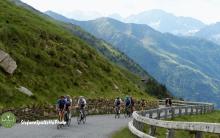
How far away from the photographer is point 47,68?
5222cm

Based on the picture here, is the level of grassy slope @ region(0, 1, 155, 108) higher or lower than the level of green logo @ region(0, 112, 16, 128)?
higher

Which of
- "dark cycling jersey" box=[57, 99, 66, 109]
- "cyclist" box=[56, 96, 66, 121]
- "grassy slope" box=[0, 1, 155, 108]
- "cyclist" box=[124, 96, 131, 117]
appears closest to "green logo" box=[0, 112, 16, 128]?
"grassy slope" box=[0, 1, 155, 108]

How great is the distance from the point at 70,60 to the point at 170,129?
149ft

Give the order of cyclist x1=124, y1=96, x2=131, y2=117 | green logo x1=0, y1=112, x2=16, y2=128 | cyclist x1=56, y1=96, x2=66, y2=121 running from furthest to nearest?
cyclist x1=124, y1=96, x2=131, y2=117, cyclist x1=56, y1=96, x2=66, y2=121, green logo x1=0, y1=112, x2=16, y2=128

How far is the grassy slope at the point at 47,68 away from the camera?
4388cm

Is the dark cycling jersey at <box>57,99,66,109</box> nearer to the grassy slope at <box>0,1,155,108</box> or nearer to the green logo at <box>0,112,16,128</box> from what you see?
the green logo at <box>0,112,16,128</box>

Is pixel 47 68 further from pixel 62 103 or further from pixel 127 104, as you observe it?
pixel 62 103

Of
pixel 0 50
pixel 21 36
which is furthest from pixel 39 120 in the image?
pixel 21 36

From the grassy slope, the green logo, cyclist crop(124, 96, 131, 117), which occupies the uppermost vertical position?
the grassy slope

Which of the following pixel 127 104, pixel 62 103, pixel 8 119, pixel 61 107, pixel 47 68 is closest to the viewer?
pixel 61 107

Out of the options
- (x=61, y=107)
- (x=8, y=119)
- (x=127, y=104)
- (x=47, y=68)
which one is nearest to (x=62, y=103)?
(x=61, y=107)

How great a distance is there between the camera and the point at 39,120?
36.4m

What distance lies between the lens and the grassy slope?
144 feet

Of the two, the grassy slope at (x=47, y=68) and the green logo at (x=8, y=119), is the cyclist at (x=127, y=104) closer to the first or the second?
the grassy slope at (x=47, y=68)
